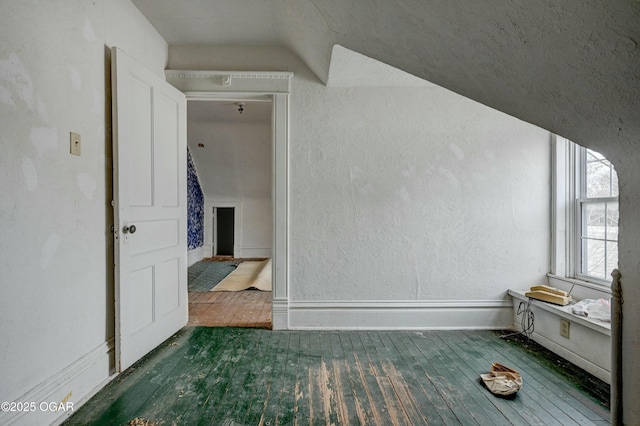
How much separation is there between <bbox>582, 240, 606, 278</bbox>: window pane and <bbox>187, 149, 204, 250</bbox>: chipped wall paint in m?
5.44

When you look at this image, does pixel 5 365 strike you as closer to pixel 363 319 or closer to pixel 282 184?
pixel 282 184

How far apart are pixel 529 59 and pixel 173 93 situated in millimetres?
2508

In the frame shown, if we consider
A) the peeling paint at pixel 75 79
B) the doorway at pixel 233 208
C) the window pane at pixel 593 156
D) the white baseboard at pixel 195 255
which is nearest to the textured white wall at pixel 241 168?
the doorway at pixel 233 208

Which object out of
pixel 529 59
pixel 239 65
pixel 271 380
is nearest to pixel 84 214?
pixel 271 380

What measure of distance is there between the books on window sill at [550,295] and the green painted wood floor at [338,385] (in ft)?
1.31

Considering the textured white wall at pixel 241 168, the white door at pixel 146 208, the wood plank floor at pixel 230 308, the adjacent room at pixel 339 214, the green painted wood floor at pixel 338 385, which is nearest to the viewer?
the adjacent room at pixel 339 214

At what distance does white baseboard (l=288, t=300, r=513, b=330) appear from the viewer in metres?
2.68

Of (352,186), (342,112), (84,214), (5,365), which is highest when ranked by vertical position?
(342,112)

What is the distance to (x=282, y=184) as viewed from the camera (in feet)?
8.70

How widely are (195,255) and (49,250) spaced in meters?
4.37

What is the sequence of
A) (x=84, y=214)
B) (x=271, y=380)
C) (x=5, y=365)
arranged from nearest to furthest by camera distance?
(x=5, y=365) → (x=84, y=214) → (x=271, y=380)

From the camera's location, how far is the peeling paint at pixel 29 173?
1.39 metres

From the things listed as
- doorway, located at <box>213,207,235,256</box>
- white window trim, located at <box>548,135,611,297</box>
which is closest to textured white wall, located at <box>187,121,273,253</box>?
doorway, located at <box>213,207,235,256</box>

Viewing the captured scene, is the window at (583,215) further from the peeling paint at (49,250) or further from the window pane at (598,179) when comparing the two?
the peeling paint at (49,250)
